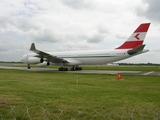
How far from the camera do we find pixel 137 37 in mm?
31969

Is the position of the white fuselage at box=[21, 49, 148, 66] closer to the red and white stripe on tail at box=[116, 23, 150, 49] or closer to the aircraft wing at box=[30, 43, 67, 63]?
the red and white stripe on tail at box=[116, 23, 150, 49]

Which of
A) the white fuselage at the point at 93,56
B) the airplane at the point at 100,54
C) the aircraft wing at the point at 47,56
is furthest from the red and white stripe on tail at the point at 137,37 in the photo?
the aircraft wing at the point at 47,56

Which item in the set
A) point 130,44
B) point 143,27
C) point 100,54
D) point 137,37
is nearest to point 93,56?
point 100,54

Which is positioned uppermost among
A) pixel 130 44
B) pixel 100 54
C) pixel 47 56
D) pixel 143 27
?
pixel 143 27

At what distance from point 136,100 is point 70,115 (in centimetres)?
393

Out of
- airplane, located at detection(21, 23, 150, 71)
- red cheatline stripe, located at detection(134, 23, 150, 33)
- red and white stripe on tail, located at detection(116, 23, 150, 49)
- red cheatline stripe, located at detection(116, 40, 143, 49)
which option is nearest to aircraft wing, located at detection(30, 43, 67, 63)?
airplane, located at detection(21, 23, 150, 71)

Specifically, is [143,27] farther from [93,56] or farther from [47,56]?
[47,56]

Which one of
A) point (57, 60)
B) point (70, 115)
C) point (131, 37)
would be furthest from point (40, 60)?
point (70, 115)

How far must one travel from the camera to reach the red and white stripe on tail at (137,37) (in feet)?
103

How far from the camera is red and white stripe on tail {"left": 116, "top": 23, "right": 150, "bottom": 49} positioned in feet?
103

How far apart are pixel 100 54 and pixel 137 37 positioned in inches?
295

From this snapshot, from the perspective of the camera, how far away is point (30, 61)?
3791 centimetres

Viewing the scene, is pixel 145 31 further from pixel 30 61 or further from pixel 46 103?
pixel 46 103

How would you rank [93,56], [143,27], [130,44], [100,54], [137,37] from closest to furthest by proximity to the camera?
[143,27] → [137,37] → [130,44] → [100,54] → [93,56]
